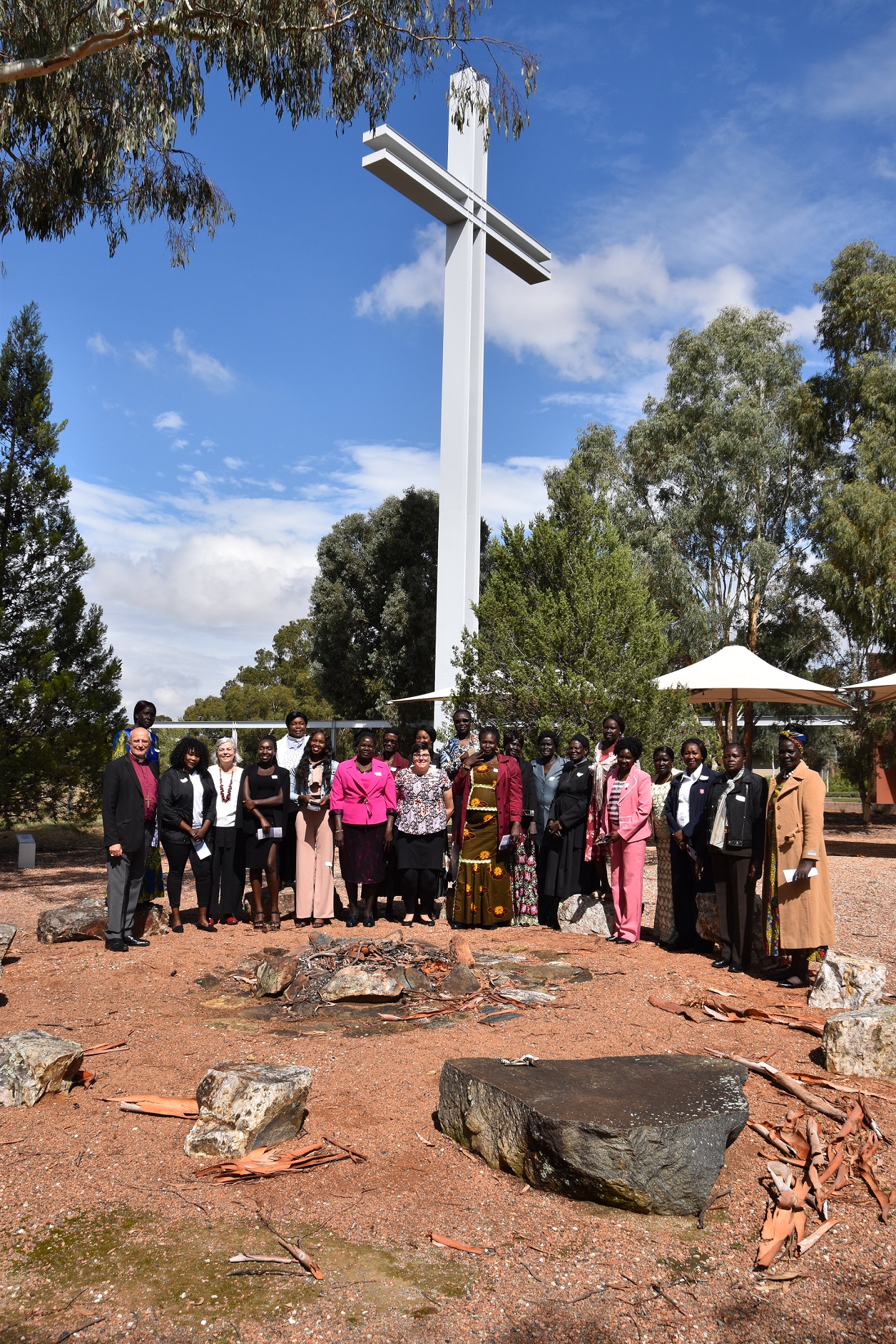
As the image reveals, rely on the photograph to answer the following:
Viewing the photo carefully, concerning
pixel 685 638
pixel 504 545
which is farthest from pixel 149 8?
pixel 685 638

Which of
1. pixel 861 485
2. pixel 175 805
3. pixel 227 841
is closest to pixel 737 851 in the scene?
pixel 227 841

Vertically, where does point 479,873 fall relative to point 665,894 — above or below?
above

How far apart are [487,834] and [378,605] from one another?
58.3ft

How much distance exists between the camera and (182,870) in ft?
27.3

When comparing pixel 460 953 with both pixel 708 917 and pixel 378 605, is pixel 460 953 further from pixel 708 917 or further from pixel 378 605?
pixel 378 605

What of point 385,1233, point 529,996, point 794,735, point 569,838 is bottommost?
point 385,1233

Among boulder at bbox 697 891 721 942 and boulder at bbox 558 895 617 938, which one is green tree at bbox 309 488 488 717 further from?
boulder at bbox 697 891 721 942

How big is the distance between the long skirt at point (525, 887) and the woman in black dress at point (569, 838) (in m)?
0.12

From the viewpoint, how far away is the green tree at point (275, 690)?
124ft

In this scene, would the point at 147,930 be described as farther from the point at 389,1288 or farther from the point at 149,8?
the point at 149,8

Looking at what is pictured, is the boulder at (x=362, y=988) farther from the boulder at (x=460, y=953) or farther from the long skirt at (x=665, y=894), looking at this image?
the long skirt at (x=665, y=894)

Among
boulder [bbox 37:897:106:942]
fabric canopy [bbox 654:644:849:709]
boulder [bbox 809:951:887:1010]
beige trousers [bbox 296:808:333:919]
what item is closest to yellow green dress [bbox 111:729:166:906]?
boulder [bbox 37:897:106:942]

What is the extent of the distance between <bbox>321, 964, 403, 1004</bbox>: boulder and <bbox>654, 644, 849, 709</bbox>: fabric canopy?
6.49 metres

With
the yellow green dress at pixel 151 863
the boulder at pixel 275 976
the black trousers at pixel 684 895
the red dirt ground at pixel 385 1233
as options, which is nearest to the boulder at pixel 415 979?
the boulder at pixel 275 976
